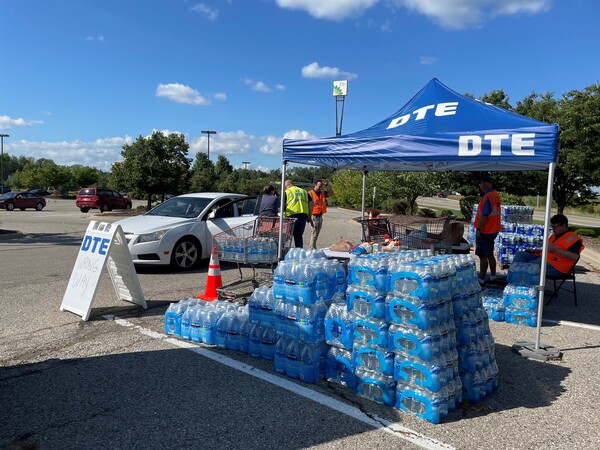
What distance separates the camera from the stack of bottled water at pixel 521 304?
625 cm

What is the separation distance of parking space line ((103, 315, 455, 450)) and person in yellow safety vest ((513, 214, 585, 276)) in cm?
455

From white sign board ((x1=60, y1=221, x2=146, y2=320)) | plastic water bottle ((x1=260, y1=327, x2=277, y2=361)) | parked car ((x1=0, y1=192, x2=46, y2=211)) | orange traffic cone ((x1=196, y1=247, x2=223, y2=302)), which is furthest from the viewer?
parked car ((x1=0, y1=192, x2=46, y2=211))

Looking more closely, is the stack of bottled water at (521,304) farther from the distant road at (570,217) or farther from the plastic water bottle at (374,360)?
the distant road at (570,217)

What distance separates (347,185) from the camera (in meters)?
37.7

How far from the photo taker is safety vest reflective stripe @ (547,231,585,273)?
687cm

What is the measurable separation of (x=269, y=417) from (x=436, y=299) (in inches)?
64.5

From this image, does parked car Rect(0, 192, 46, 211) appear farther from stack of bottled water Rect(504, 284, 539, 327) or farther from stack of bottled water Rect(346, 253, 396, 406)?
stack of bottled water Rect(346, 253, 396, 406)

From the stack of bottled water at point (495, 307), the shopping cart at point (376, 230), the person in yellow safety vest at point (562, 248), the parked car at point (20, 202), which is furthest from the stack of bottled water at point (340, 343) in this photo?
the parked car at point (20, 202)

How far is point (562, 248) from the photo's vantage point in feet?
22.6

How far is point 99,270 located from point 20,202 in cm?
3518

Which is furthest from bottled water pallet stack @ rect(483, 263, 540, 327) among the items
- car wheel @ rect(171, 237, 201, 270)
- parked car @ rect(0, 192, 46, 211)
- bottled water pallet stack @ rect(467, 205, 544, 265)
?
parked car @ rect(0, 192, 46, 211)

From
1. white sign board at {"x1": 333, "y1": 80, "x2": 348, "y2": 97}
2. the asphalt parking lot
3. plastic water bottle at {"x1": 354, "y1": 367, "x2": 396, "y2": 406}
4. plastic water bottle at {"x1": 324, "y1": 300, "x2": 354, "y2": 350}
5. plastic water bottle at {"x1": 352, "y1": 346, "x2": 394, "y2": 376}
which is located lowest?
the asphalt parking lot

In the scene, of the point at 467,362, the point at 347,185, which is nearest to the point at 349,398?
the point at 467,362

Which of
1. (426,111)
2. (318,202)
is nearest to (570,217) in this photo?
(318,202)
